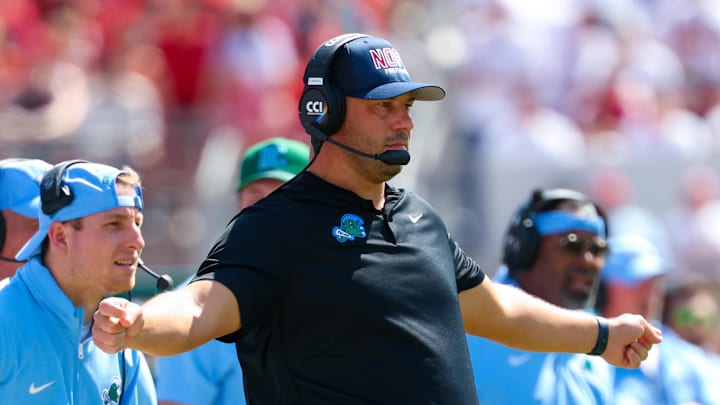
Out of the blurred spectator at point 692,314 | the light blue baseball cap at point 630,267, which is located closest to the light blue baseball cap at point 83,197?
the light blue baseball cap at point 630,267

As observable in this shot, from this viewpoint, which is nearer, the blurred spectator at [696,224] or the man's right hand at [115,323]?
the man's right hand at [115,323]

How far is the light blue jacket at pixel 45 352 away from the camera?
394cm

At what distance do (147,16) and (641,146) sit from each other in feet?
15.3

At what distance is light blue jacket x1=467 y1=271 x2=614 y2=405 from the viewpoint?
203 inches

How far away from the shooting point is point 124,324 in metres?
3.07

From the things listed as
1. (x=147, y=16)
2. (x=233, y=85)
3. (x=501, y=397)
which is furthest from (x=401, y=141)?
(x=147, y=16)

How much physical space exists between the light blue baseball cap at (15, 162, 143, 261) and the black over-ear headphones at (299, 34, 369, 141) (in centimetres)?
68

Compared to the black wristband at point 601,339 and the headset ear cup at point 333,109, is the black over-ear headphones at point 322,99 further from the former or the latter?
the black wristband at point 601,339

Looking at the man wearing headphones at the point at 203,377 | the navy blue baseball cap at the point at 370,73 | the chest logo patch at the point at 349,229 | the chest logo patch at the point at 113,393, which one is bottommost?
the man wearing headphones at the point at 203,377

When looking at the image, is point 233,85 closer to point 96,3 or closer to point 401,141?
point 96,3

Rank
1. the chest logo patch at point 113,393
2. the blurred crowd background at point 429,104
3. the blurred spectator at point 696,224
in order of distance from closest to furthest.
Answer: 1. the chest logo patch at point 113,393
2. the blurred crowd background at point 429,104
3. the blurred spectator at point 696,224

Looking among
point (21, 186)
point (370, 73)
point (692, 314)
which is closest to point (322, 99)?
point (370, 73)

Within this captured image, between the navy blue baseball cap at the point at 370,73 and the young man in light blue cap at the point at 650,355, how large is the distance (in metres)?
2.70

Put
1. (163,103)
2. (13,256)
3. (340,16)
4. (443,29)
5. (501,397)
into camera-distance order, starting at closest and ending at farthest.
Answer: (13,256) < (501,397) < (163,103) < (340,16) < (443,29)
